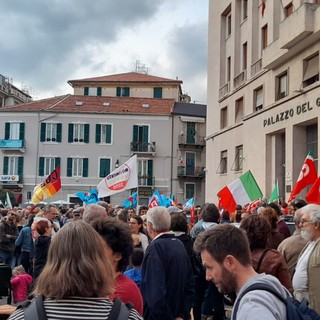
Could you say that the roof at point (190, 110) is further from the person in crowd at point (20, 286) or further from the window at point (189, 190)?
the person in crowd at point (20, 286)

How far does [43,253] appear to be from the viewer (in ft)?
29.7

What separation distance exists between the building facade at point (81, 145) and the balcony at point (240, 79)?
21.3 meters

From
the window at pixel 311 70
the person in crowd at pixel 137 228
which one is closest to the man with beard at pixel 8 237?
the person in crowd at pixel 137 228

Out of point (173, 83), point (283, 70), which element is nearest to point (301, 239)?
point (283, 70)

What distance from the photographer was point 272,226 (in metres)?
7.19

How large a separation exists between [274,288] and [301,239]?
4.00m

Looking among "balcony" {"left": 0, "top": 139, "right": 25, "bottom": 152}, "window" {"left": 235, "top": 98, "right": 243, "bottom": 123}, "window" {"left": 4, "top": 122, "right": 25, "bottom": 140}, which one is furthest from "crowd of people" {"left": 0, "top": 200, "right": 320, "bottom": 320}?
"window" {"left": 4, "top": 122, "right": 25, "bottom": 140}

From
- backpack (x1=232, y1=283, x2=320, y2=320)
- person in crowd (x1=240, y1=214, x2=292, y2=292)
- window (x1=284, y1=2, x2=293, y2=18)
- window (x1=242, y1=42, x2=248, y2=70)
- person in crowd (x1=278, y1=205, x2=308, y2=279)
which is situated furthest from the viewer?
window (x1=242, y1=42, x2=248, y2=70)

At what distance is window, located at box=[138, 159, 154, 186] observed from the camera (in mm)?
50719

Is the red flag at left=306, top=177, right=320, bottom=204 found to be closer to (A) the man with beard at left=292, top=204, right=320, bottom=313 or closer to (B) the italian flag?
(B) the italian flag

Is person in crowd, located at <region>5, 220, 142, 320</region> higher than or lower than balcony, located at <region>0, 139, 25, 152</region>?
lower

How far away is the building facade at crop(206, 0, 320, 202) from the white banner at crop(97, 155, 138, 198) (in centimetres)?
859

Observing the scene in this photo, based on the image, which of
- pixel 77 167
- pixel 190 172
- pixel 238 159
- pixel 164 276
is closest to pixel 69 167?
pixel 77 167

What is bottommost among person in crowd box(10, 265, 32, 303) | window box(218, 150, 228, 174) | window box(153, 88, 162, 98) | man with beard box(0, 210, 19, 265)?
person in crowd box(10, 265, 32, 303)
